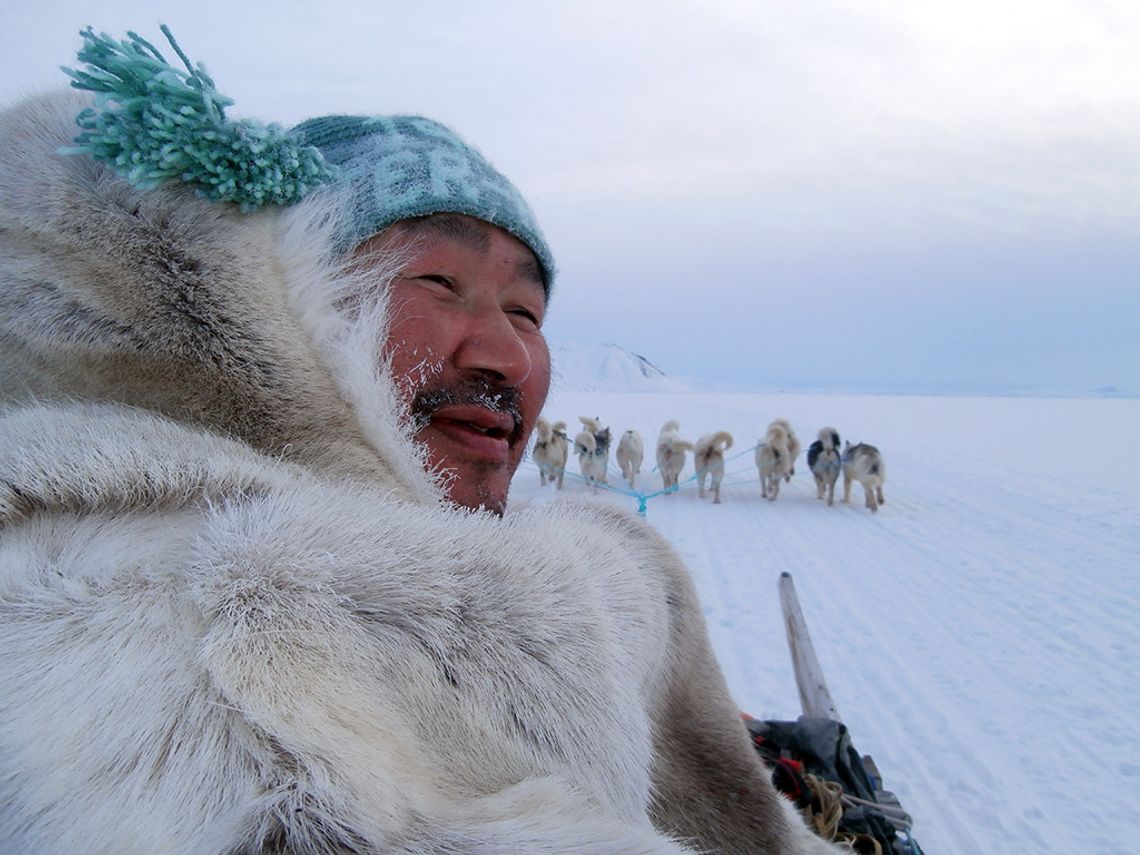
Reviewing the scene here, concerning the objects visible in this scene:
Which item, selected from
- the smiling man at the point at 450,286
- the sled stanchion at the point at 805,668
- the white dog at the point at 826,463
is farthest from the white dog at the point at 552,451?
the smiling man at the point at 450,286

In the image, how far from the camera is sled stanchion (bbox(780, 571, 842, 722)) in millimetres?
3152

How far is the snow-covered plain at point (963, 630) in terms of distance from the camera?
334cm

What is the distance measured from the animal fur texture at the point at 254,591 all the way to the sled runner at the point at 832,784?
1.31 m

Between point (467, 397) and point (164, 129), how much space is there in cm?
60

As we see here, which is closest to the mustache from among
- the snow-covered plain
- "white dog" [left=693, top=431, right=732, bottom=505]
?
the snow-covered plain

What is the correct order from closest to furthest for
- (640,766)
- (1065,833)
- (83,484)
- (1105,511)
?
(83,484)
(640,766)
(1065,833)
(1105,511)

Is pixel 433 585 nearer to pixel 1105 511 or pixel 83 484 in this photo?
pixel 83 484

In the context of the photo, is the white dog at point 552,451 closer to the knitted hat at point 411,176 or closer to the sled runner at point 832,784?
the sled runner at point 832,784

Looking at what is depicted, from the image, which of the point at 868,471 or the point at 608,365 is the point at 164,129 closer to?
the point at 868,471

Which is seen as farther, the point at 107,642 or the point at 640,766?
the point at 640,766

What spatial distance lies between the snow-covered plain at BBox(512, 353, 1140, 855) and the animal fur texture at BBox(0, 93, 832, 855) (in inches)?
40.3

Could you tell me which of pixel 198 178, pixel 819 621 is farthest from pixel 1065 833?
pixel 198 178

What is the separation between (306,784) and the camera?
0.49 metres

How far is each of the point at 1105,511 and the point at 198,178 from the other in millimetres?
11004
